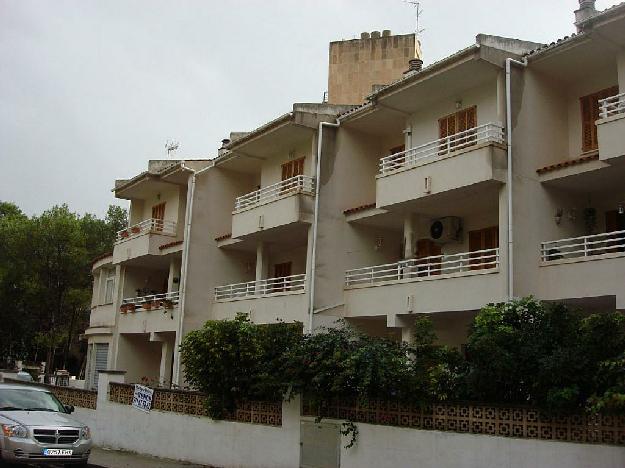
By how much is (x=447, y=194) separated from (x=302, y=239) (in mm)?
7957

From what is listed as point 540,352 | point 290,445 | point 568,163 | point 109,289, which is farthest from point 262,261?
point 540,352

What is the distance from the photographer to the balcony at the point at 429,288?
16.9 metres

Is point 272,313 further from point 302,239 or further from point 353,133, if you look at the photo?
point 353,133

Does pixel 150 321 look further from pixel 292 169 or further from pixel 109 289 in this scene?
pixel 292 169

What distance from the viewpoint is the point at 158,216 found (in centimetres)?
3247

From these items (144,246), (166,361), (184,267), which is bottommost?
(166,361)

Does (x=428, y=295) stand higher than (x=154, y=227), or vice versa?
(x=154, y=227)

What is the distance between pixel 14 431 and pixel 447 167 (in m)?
10.9

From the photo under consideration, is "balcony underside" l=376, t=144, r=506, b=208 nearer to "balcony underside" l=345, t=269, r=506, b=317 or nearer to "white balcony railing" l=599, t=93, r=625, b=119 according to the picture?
"balcony underside" l=345, t=269, r=506, b=317

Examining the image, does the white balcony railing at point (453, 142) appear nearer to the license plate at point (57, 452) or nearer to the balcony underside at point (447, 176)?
the balcony underside at point (447, 176)

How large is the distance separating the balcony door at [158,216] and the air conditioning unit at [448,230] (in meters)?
14.0

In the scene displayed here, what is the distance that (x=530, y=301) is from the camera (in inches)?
489

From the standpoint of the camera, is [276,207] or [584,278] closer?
[584,278]

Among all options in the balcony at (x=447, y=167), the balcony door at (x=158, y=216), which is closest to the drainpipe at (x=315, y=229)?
the balcony at (x=447, y=167)
